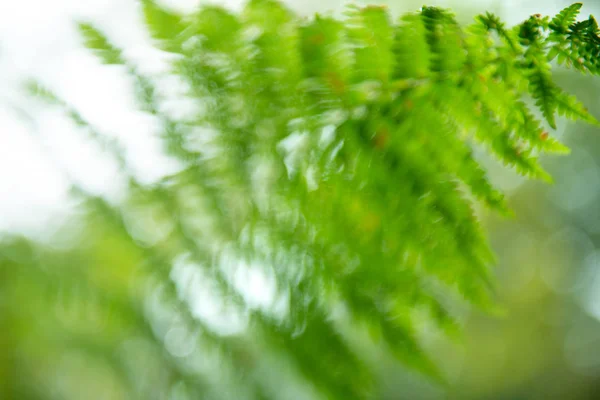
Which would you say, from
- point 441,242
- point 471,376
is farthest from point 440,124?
point 471,376

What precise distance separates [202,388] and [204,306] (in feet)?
0.28

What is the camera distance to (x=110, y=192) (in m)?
0.47

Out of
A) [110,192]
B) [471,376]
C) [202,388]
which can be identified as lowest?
[471,376]

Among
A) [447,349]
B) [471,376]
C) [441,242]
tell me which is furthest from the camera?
[471,376]

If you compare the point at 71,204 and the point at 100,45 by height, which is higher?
the point at 100,45

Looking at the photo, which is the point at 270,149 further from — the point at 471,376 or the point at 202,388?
the point at 471,376

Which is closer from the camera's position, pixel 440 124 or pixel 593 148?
pixel 440 124

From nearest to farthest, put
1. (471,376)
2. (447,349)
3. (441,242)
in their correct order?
1. (441,242)
2. (447,349)
3. (471,376)

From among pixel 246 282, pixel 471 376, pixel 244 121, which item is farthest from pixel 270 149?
pixel 471 376

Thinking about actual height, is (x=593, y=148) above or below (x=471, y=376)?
above

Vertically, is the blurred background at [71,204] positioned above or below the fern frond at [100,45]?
below

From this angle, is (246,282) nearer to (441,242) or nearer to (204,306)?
(204,306)

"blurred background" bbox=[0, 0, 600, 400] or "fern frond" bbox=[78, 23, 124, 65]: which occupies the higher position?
"fern frond" bbox=[78, 23, 124, 65]

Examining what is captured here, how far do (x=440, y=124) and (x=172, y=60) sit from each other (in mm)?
293
